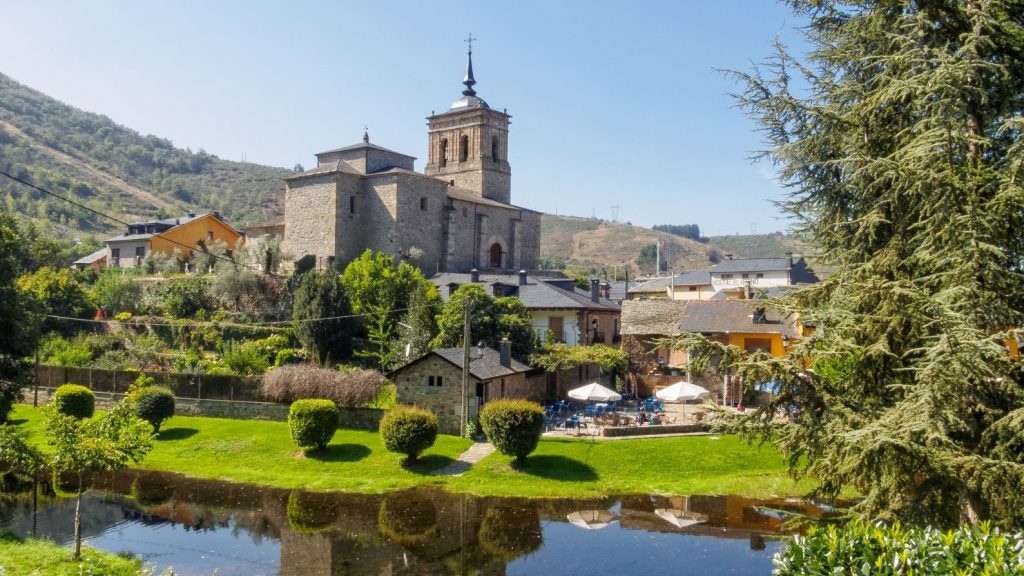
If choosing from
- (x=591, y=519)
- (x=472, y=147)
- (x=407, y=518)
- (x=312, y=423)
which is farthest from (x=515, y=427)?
(x=472, y=147)

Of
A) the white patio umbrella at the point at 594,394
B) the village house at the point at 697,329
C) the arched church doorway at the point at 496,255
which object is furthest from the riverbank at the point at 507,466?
the arched church doorway at the point at 496,255

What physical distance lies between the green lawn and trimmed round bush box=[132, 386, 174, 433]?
35.2 feet

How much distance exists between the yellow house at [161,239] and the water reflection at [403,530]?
102 ft

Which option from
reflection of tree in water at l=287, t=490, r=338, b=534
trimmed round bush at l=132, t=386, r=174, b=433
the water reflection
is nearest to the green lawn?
the water reflection

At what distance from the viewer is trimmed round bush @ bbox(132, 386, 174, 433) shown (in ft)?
82.6

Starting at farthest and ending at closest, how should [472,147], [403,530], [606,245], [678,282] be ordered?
[606,245] < [678,282] < [472,147] < [403,530]

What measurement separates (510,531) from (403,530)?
2.29 meters

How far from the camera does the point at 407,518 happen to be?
56.6 ft

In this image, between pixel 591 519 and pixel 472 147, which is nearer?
pixel 591 519

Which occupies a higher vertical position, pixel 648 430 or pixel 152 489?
pixel 648 430

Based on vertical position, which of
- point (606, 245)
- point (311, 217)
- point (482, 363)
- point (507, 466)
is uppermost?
point (606, 245)

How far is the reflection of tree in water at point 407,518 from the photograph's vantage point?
15852mm

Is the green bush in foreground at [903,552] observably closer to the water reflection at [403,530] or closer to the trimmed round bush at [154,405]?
the water reflection at [403,530]

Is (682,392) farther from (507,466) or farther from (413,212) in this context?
(413,212)
